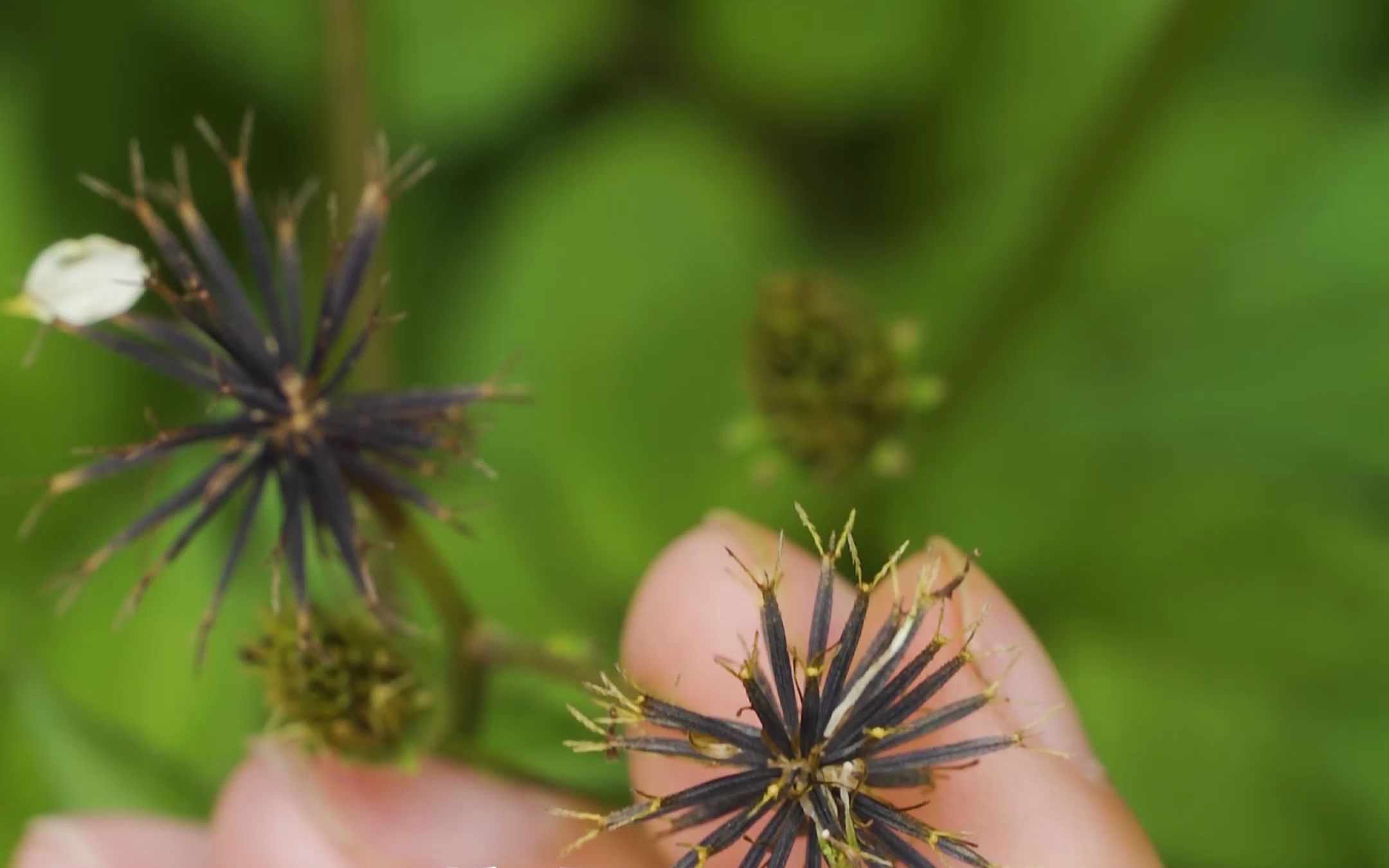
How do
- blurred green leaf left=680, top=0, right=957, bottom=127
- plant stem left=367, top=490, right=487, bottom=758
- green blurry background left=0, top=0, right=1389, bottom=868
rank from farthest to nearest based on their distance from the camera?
blurred green leaf left=680, top=0, right=957, bottom=127
green blurry background left=0, top=0, right=1389, bottom=868
plant stem left=367, top=490, right=487, bottom=758

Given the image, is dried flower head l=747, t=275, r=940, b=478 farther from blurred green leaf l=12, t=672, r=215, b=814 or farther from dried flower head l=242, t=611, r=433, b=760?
blurred green leaf l=12, t=672, r=215, b=814

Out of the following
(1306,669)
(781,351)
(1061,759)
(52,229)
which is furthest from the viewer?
(52,229)

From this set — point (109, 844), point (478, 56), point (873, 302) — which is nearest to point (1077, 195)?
point (873, 302)

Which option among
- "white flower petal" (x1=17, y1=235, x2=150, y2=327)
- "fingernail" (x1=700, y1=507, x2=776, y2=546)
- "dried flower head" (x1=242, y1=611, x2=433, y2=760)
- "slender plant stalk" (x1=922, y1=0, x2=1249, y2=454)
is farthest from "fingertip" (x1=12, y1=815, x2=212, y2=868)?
"slender plant stalk" (x1=922, y1=0, x2=1249, y2=454)

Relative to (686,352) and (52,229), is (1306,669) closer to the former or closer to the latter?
(686,352)

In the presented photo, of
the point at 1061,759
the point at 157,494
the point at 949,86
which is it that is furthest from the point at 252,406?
the point at 949,86
